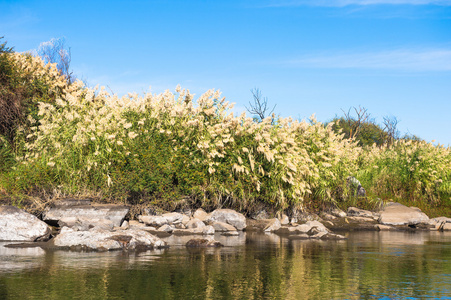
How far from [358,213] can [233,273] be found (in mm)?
13910

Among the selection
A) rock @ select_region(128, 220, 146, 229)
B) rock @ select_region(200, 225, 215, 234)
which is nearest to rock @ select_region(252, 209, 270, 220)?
rock @ select_region(200, 225, 215, 234)

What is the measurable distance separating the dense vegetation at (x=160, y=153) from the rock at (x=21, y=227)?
7.63 ft

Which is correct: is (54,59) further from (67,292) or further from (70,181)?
(67,292)

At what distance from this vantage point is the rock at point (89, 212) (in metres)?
14.9

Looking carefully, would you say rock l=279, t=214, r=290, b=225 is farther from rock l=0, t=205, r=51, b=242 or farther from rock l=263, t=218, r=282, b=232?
rock l=0, t=205, r=51, b=242

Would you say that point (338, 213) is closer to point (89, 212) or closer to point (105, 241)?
point (89, 212)

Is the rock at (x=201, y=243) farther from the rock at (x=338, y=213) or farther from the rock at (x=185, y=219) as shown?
the rock at (x=338, y=213)

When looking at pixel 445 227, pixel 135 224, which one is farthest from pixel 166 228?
pixel 445 227

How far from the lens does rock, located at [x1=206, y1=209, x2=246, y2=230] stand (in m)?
16.6

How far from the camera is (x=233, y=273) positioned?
830cm

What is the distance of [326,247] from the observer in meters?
12.5

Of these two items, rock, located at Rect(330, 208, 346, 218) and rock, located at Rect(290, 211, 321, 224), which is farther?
rock, located at Rect(330, 208, 346, 218)

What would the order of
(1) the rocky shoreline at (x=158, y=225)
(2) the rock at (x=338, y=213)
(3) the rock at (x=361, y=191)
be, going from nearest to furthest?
(1) the rocky shoreline at (x=158, y=225) → (2) the rock at (x=338, y=213) → (3) the rock at (x=361, y=191)

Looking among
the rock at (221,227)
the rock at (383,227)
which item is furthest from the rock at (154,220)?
the rock at (383,227)
